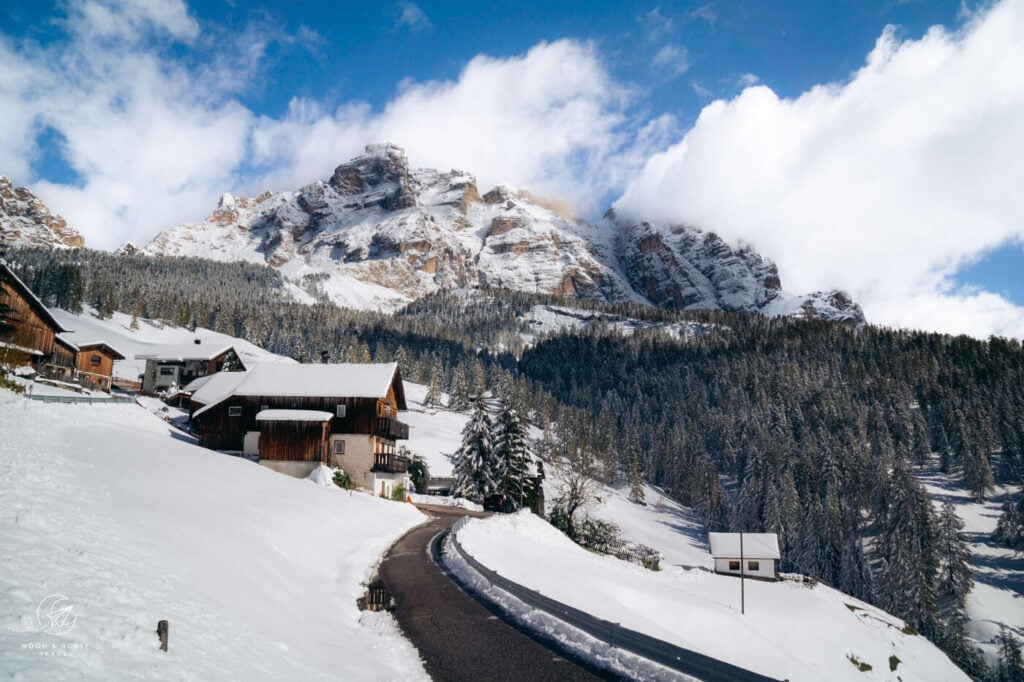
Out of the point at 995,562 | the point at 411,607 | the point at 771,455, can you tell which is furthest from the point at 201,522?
the point at 771,455

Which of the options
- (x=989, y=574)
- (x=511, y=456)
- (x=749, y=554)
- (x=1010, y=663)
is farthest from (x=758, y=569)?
(x=989, y=574)

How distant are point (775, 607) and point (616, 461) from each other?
80239 millimetres

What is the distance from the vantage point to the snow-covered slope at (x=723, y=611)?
21.4m

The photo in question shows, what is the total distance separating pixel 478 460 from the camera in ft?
183

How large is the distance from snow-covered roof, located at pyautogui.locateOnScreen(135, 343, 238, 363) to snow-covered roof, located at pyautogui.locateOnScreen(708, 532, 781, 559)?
211 feet

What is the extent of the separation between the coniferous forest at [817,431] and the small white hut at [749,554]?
2362 centimetres

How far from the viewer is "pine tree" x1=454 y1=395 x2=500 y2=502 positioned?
181 ft

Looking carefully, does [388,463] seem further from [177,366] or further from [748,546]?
[748,546]

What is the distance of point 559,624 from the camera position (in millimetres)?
13227

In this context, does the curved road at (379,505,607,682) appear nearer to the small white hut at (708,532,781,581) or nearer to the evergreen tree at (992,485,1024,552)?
the small white hut at (708,532,781,581)

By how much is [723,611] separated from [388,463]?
2794 cm

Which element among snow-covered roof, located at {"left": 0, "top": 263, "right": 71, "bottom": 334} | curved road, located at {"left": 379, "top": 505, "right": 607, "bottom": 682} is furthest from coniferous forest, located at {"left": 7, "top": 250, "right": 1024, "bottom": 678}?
curved road, located at {"left": 379, "top": 505, "right": 607, "bottom": 682}

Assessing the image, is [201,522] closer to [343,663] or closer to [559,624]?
[343,663]

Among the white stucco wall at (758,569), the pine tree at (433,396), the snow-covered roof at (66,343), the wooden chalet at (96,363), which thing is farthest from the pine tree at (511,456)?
the pine tree at (433,396)
